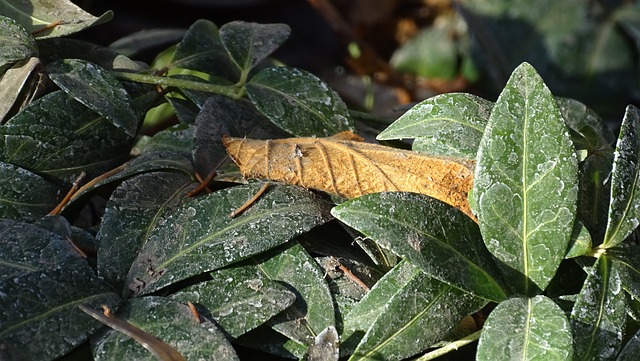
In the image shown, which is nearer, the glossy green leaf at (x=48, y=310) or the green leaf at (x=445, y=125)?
the glossy green leaf at (x=48, y=310)

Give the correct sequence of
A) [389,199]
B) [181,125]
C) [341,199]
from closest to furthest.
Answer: [389,199] → [341,199] → [181,125]

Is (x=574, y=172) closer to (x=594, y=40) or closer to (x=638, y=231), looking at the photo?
(x=638, y=231)

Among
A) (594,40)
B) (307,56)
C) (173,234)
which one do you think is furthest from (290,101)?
(307,56)

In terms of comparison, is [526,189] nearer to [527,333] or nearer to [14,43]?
[527,333]

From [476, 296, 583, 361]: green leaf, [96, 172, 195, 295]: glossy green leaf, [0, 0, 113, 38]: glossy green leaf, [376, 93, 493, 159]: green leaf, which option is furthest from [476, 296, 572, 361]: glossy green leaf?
[0, 0, 113, 38]: glossy green leaf

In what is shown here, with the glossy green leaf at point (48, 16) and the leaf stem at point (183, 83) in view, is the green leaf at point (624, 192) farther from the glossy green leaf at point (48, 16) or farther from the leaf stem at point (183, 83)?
the glossy green leaf at point (48, 16)

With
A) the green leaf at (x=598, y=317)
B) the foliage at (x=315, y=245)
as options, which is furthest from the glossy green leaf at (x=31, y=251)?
the green leaf at (x=598, y=317)
